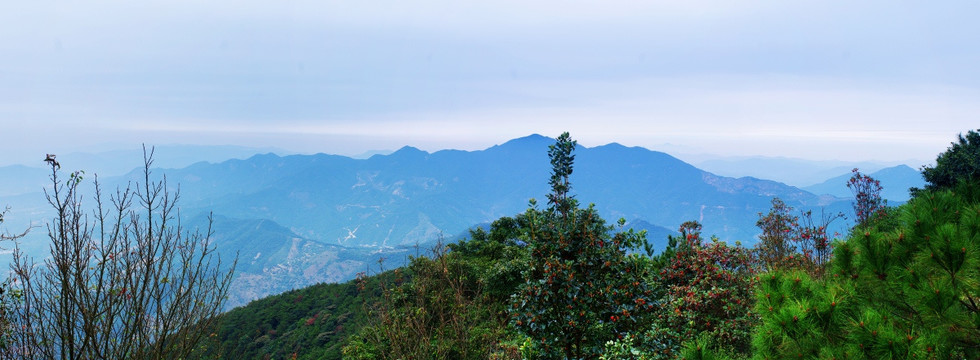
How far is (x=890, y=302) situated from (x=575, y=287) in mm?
2473

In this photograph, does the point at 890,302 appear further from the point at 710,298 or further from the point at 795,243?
the point at 795,243

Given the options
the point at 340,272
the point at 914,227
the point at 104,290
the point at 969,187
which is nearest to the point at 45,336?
the point at 104,290

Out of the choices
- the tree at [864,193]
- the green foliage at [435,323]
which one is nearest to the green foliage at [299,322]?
the green foliage at [435,323]

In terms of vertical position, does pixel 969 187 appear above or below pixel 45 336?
above

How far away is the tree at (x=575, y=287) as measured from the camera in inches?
184

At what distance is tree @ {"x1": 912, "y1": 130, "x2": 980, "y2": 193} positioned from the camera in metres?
12.8

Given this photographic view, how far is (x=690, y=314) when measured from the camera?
232 inches

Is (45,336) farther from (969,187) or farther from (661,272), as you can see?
(969,187)

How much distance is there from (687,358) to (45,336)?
17.3 feet

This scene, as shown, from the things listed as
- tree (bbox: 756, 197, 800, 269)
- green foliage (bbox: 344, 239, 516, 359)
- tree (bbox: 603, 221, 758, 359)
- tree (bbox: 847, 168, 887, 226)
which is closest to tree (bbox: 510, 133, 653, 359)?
tree (bbox: 603, 221, 758, 359)

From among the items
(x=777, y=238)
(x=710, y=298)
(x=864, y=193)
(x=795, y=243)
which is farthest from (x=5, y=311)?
(x=864, y=193)

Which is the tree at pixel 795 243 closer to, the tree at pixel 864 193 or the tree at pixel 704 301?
the tree at pixel 704 301

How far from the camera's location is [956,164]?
13328 mm

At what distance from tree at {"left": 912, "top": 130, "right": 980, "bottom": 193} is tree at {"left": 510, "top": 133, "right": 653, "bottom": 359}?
1368cm
